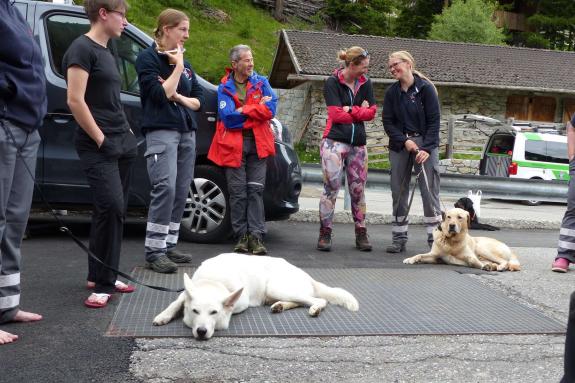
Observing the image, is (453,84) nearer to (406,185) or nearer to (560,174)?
(560,174)

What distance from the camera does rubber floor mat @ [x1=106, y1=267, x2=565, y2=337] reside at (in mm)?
3805

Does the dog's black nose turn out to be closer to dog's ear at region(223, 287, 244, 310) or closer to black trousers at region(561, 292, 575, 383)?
dog's ear at region(223, 287, 244, 310)

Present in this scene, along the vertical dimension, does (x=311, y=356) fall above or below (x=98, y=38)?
below

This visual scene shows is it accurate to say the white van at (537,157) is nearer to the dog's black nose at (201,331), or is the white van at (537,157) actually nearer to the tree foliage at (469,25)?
the dog's black nose at (201,331)

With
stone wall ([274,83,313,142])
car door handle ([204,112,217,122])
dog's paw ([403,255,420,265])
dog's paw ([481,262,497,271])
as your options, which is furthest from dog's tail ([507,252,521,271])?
stone wall ([274,83,313,142])

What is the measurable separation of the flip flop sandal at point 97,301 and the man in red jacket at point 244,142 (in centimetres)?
205

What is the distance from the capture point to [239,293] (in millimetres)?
3760

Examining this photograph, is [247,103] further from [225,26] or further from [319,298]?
[225,26]

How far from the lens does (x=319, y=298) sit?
4.37 m

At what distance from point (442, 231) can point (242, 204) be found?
1.97 meters

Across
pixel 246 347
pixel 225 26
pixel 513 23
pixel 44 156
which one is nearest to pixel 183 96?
pixel 44 156

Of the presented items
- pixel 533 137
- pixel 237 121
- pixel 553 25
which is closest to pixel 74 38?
pixel 237 121

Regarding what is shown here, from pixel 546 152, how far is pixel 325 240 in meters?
12.0

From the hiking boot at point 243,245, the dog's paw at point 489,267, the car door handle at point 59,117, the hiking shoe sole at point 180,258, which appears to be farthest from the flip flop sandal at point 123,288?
the dog's paw at point 489,267
